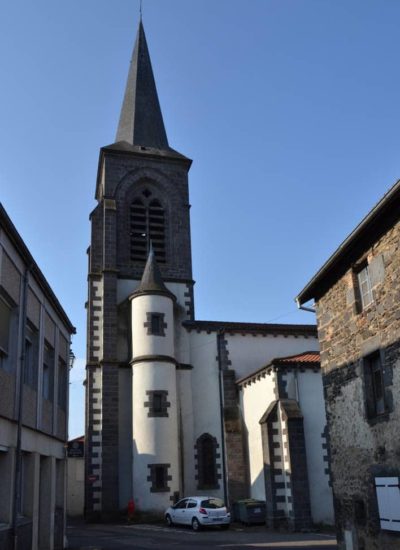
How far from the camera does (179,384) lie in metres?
28.7

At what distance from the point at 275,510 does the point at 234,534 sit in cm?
230

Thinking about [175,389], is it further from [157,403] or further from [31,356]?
[31,356]

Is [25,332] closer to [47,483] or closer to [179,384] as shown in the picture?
[47,483]

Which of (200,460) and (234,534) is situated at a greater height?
(200,460)

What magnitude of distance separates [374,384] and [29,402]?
293 inches

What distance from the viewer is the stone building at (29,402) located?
12016mm

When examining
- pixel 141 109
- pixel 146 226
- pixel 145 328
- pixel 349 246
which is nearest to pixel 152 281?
pixel 145 328

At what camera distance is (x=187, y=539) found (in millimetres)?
19203

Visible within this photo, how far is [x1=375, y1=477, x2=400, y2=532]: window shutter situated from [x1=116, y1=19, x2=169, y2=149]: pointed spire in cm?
2823

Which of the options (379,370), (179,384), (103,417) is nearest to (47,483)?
(379,370)

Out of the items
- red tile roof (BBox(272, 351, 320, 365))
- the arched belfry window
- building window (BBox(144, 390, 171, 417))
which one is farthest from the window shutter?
the arched belfry window

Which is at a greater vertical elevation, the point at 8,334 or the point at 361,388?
the point at 8,334

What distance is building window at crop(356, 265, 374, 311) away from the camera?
40.8 ft

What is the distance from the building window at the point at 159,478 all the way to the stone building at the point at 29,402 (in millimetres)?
7607
